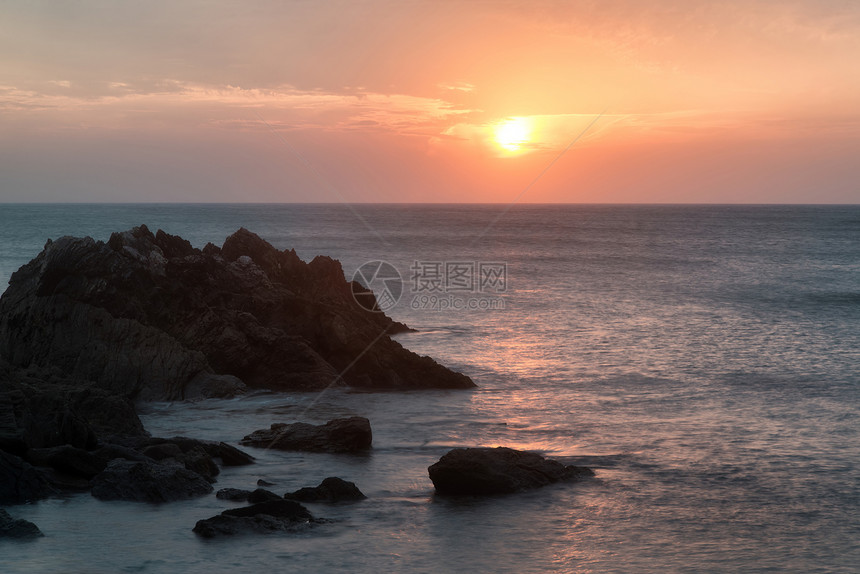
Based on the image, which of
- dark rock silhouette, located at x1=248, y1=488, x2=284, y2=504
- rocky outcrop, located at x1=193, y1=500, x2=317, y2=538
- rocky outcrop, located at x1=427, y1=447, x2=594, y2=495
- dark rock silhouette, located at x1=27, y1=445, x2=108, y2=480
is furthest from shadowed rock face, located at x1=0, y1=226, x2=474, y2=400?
rocky outcrop, located at x1=193, y1=500, x2=317, y2=538

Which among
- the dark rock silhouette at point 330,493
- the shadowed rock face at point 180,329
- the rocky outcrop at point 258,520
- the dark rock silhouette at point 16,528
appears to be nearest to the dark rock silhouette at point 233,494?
the dark rock silhouette at point 330,493

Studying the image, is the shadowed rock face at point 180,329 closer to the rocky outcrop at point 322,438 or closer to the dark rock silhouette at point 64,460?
the rocky outcrop at point 322,438

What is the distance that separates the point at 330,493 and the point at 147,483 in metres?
2.50

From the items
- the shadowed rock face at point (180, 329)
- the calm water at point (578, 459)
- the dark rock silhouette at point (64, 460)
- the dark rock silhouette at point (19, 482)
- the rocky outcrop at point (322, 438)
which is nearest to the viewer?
the calm water at point (578, 459)

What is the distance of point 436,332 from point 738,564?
1956 centimetres

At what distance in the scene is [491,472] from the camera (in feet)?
Answer: 38.2

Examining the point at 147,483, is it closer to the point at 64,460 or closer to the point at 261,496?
the point at 64,460

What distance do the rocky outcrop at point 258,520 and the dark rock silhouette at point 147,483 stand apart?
4.20 feet

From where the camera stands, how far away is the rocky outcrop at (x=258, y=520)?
9664 millimetres

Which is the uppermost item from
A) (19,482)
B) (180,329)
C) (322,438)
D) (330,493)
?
(180,329)

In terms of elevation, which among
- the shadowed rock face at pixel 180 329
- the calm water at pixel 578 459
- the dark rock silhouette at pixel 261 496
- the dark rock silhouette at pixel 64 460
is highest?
the shadowed rock face at pixel 180 329

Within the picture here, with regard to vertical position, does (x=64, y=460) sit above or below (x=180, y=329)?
below

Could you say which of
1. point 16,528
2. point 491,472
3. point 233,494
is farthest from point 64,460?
point 491,472

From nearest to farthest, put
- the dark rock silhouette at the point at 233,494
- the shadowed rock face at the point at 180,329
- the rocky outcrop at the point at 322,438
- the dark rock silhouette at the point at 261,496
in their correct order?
the dark rock silhouette at the point at 261,496, the dark rock silhouette at the point at 233,494, the rocky outcrop at the point at 322,438, the shadowed rock face at the point at 180,329
